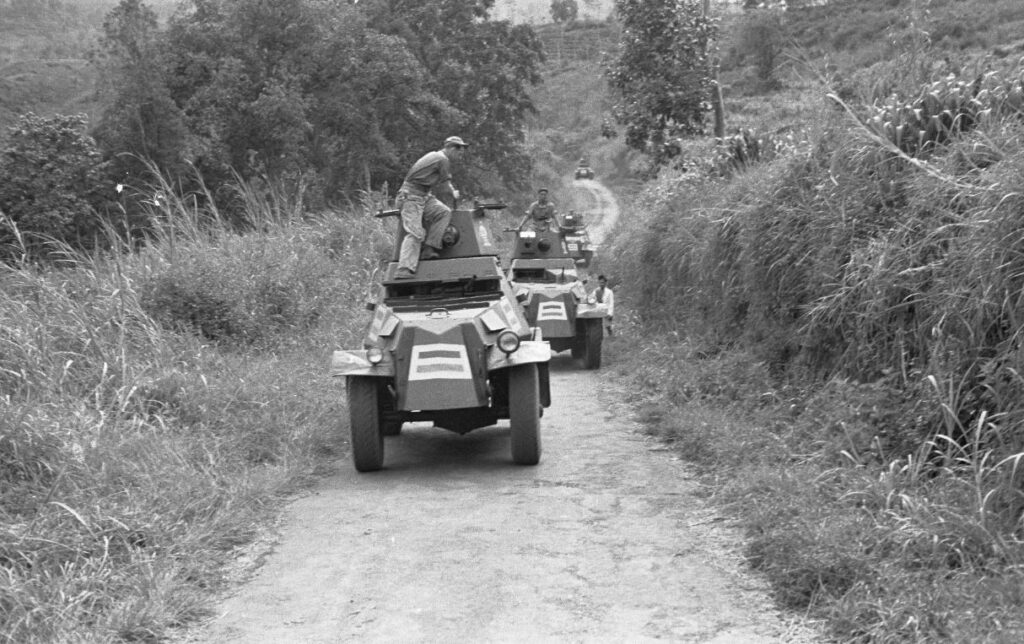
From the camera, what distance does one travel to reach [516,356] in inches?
318

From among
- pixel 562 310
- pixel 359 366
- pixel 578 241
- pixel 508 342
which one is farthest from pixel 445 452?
pixel 578 241

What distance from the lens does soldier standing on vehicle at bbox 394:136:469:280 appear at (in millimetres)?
9258

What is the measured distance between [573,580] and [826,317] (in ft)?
11.6

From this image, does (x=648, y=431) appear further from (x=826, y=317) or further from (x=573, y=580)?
(x=573, y=580)

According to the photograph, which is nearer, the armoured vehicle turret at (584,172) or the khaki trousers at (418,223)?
the khaki trousers at (418,223)

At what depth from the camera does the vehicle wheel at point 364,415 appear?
8016 millimetres

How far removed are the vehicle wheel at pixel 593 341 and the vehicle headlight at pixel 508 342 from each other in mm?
6140

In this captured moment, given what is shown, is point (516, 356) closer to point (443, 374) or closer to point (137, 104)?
point (443, 374)

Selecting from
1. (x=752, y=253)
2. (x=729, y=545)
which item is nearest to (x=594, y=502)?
(x=729, y=545)

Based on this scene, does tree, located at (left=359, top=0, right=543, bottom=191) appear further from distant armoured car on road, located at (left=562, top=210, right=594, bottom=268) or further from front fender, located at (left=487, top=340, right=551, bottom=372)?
front fender, located at (left=487, top=340, right=551, bottom=372)

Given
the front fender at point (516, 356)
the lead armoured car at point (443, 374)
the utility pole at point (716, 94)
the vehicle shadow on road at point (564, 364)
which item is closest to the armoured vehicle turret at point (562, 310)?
the vehicle shadow on road at point (564, 364)

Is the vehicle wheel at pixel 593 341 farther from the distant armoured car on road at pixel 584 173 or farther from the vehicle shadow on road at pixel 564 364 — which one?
the distant armoured car on road at pixel 584 173

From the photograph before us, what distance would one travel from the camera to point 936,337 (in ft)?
21.2

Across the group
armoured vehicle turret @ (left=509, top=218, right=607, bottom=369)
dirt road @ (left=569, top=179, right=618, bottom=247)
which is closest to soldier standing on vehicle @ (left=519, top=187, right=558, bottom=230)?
armoured vehicle turret @ (left=509, top=218, right=607, bottom=369)
